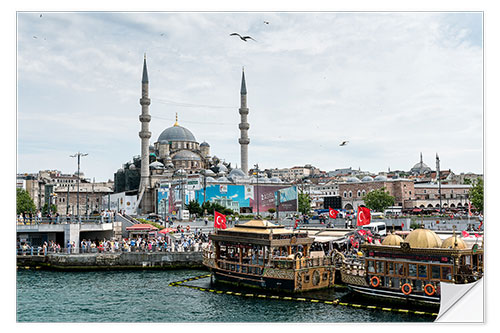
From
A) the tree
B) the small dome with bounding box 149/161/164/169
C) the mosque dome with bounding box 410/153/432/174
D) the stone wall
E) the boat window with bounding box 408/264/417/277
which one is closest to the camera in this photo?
the boat window with bounding box 408/264/417/277

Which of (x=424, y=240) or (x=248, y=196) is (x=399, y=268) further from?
(x=248, y=196)

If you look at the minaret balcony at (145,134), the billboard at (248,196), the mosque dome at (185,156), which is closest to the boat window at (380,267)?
the billboard at (248,196)

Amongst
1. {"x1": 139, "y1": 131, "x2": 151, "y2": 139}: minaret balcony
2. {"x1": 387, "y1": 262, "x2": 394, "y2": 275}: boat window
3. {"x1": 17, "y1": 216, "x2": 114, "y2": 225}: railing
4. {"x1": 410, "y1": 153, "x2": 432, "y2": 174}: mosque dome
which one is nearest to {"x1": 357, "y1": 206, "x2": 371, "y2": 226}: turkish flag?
{"x1": 387, "y1": 262, "x2": 394, "y2": 275}: boat window

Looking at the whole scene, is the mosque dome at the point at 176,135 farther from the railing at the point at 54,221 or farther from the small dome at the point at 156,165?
the railing at the point at 54,221

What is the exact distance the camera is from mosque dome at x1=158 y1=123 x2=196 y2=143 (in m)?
60.2

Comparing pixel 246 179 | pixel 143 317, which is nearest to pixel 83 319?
pixel 143 317

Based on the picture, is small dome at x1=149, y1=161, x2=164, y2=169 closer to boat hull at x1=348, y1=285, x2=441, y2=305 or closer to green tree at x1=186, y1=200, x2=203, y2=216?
green tree at x1=186, y1=200, x2=203, y2=216

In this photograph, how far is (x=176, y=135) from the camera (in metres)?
60.3

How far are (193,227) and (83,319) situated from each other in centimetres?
1769

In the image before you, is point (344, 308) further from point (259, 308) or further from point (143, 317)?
point (143, 317)

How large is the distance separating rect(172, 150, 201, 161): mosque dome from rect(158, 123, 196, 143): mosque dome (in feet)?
8.06

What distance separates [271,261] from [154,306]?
3.05m

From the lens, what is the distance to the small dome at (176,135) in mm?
60188

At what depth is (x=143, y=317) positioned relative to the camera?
39.2ft
